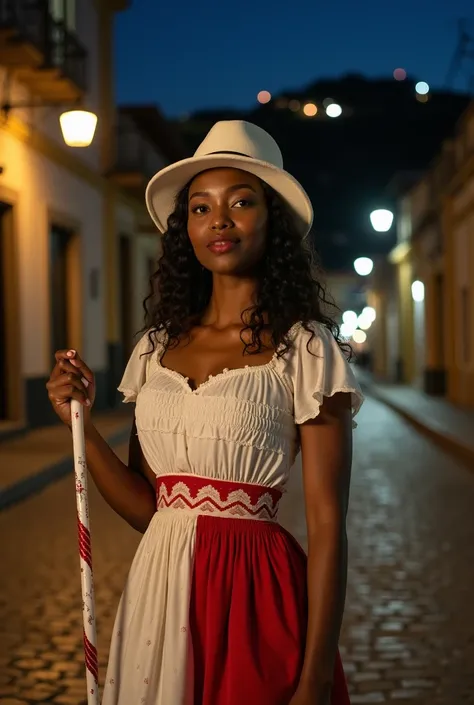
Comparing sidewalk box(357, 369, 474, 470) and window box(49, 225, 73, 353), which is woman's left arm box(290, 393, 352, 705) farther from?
window box(49, 225, 73, 353)

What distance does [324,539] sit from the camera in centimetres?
228

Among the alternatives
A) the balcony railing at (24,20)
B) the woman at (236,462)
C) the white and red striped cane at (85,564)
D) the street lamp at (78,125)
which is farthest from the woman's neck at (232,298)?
the balcony railing at (24,20)

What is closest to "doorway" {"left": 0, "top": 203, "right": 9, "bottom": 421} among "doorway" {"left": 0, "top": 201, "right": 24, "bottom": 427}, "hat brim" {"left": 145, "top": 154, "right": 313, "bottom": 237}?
"doorway" {"left": 0, "top": 201, "right": 24, "bottom": 427}

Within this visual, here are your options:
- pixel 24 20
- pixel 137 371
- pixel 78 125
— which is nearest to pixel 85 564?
pixel 137 371

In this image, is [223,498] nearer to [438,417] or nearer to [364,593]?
[364,593]

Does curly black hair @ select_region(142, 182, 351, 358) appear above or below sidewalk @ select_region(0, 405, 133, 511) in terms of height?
above

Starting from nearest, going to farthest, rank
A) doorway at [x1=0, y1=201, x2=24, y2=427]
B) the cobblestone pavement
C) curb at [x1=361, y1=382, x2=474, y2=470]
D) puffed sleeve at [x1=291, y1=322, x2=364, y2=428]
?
puffed sleeve at [x1=291, y1=322, x2=364, y2=428] < the cobblestone pavement < curb at [x1=361, y1=382, x2=474, y2=470] < doorway at [x1=0, y1=201, x2=24, y2=427]

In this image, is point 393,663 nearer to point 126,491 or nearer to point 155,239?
point 126,491

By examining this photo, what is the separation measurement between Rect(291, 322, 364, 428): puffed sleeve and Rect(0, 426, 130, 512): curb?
25.3ft

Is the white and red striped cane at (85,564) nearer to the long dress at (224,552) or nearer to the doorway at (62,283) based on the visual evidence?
the long dress at (224,552)

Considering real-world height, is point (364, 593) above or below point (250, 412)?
below

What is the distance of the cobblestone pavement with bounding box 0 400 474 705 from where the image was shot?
4.90m

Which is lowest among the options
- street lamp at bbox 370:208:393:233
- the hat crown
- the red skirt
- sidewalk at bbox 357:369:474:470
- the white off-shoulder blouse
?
sidewalk at bbox 357:369:474:470

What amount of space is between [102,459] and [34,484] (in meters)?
8.72
